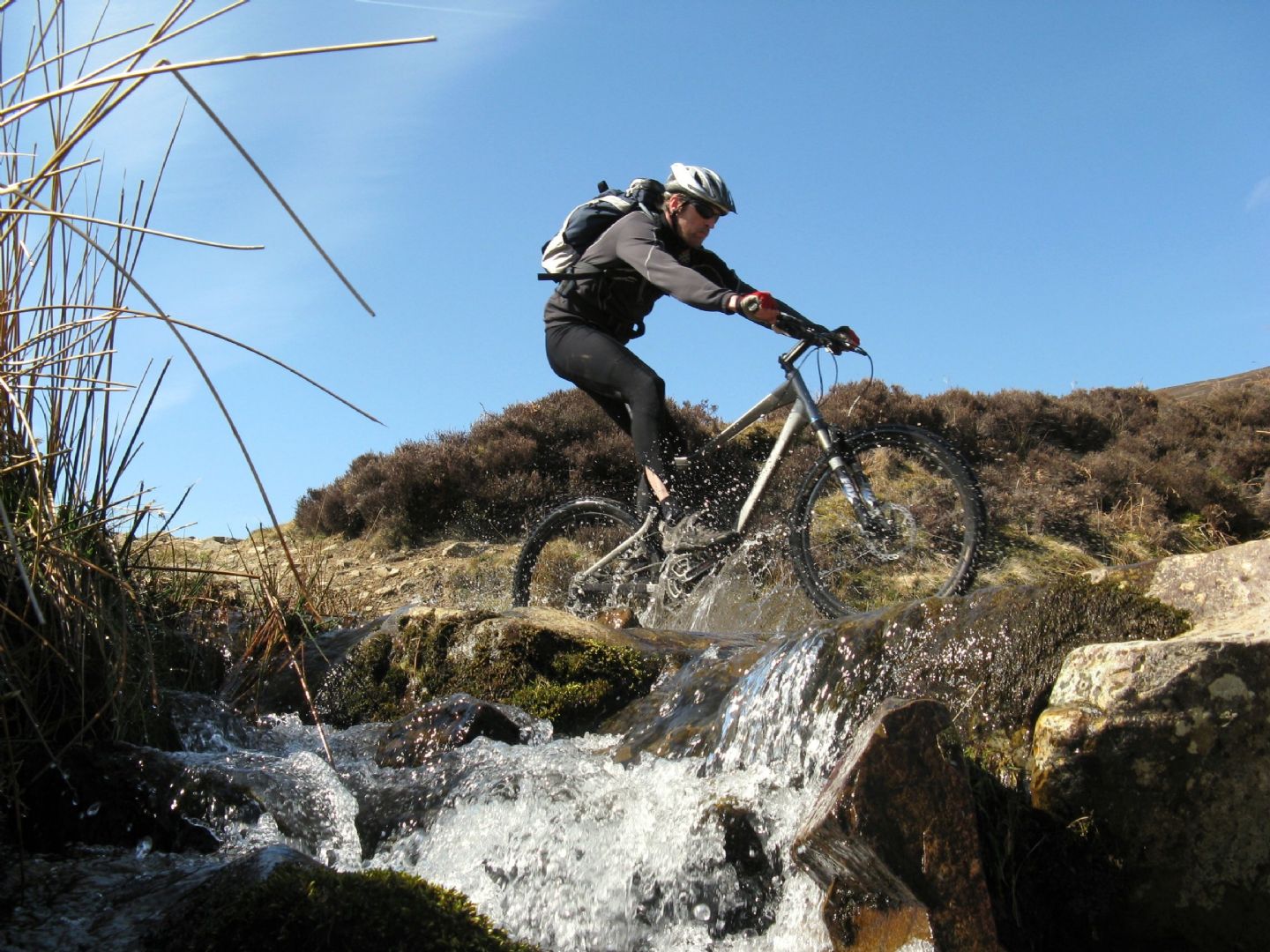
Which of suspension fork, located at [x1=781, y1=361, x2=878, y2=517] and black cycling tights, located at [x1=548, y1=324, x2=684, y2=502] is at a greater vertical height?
black cycling tights, located at [x1=548, y1=324, x2=684, y2=502]

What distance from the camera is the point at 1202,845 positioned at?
109 inches

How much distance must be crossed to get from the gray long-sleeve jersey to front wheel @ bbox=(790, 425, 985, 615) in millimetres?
1106

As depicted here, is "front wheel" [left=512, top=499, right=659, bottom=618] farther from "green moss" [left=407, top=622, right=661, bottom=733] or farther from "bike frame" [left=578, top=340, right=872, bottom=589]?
"green moss" [left=407, top=622, right=661, bottom=733]

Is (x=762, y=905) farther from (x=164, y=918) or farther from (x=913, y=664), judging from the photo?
(x=164, y=918)

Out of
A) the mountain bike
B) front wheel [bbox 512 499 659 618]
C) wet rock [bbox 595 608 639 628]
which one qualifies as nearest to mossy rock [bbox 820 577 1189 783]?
the mountain bike

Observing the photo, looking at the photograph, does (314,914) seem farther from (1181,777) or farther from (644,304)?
(644,304)

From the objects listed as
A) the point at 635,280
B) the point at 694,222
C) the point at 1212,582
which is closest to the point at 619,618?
the point at 635,280

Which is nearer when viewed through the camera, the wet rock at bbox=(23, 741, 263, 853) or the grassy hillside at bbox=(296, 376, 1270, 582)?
the wet rock at bbox=(23, 741, 263, 853)

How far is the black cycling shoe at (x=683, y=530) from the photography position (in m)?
6.28

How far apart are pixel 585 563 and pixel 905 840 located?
15.1 feet

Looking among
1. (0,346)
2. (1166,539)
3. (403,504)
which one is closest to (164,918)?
(0,346)

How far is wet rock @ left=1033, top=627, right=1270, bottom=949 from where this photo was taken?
274 cm

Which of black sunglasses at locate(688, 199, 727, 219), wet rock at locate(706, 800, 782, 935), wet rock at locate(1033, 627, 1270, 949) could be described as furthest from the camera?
black sunglasses at locate(688, 199, 727, 219)

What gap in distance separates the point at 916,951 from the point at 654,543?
4187 mm
